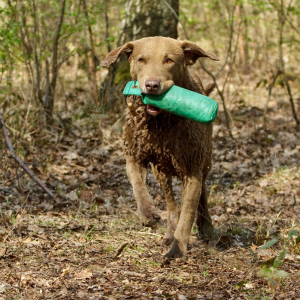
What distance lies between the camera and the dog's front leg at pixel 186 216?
430 centimetres

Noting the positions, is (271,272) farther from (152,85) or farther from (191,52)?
(191,52)

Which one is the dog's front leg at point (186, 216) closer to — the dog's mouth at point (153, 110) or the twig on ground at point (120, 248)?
the twig on ground at point (120, 248)

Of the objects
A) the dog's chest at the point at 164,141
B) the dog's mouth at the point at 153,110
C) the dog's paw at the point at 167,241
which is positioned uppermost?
the dog's mouth at the point at 153,110

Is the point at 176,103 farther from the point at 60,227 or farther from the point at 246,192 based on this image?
the point at 246,192

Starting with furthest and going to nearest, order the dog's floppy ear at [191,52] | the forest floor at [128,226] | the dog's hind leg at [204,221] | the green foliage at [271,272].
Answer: the dog's hind leg at [204,221] < the dog's floppy ear at [191,52] < the forest floor at [128,226] < the green foliage at [271,272]

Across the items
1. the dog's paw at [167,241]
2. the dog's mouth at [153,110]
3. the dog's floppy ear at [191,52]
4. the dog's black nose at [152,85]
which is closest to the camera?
the dog's black nose at [152,85]

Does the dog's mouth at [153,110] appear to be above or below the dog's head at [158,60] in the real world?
below

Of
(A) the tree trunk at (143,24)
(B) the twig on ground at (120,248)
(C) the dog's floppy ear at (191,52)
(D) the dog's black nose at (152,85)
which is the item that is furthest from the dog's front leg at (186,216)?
(A) the tree trunk at (143,24)

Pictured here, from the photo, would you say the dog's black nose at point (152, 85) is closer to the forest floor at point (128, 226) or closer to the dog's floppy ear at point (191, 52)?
the dog's floppy ear at point (191, 52)

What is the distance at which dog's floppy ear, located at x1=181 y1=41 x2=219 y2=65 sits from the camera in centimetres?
440

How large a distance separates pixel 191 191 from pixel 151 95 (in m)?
1.05

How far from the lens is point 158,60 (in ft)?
13.8

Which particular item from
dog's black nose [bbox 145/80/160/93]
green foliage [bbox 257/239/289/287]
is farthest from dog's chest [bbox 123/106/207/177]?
green foliage [bbox 257/239/289/287]

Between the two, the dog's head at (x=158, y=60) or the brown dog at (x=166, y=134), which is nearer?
the dog's head at (x=158, y=60)
